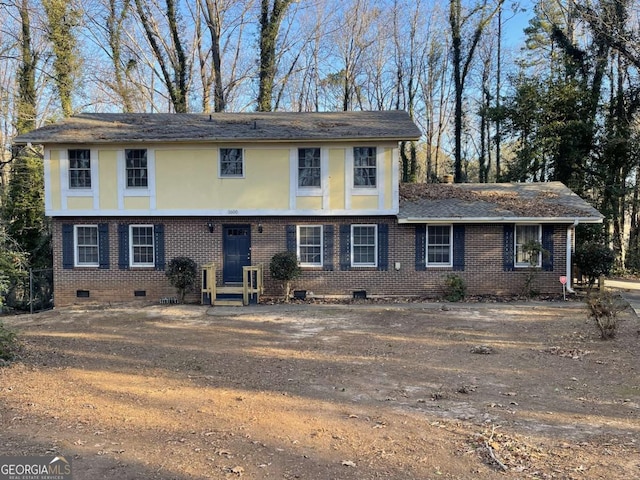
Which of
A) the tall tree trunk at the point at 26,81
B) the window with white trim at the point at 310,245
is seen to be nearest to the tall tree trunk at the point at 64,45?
the tall tree trunk at the point at 26,81

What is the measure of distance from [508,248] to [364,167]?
5377 millimetres

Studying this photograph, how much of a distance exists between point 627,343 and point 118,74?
89.5ft

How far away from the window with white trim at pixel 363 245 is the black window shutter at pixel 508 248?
4182 millimetres

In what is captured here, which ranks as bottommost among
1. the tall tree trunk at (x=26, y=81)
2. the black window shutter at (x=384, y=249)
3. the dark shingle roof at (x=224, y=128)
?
the black window shutter at (x=384, y=249)

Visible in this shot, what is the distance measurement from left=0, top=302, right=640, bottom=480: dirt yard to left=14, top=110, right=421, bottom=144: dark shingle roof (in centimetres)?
649

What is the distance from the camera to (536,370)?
7.79m

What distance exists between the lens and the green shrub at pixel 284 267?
15164 mm

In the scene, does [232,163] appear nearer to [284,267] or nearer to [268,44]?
[284,267]

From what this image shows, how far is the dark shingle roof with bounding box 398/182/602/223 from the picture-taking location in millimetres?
15461

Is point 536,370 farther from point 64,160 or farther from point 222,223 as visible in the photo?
point 64,160

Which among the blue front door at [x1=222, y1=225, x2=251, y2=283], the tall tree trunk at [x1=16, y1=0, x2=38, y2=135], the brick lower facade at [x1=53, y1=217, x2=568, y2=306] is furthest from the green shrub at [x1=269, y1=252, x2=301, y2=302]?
the tall tree trunk at [x1=16, y1=0, x2=38, y2=135]

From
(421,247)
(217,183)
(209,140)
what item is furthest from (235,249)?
(421,247)

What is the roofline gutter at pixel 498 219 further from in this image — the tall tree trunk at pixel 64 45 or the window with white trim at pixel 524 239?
the tall tree trunk at pixel 64 45

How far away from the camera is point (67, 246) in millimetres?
15977
